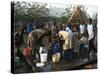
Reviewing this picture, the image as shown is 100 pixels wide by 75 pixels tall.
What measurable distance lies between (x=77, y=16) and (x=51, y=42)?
0.36 metres

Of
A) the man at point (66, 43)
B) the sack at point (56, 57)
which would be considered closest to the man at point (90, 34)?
the man at point (66, 43)

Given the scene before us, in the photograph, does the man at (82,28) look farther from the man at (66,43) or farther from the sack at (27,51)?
the sack at (27,51)

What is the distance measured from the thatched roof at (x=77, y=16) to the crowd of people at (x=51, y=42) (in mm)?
42

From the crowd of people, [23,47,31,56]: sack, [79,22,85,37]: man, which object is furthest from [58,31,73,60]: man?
[23,47,31,56]: sack

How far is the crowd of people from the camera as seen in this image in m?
1.92

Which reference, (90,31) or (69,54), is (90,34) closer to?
(90,31)

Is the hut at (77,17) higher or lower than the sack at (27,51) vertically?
higher

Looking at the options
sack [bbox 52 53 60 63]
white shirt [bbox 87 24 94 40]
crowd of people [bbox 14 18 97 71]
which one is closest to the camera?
crowd of people [bbox 14 18 97 71]

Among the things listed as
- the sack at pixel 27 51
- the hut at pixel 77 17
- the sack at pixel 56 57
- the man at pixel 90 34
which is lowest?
the sack at pixel 56 57

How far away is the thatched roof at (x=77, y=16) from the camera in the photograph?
2.10m

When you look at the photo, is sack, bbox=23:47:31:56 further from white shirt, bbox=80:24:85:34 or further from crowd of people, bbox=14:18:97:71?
white shirt, bbox=80:24:85:34

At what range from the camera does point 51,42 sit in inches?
79.5

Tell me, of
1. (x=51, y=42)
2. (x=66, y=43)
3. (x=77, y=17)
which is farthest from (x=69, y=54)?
(x=77, y=17)

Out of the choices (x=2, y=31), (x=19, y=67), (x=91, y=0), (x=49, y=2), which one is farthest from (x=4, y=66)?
(x=91, y=0)
